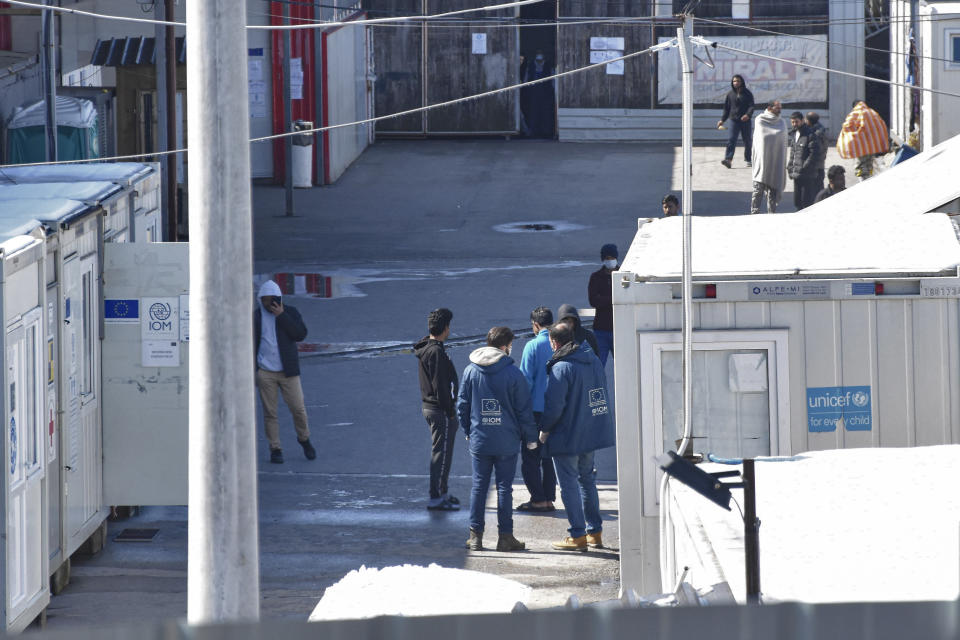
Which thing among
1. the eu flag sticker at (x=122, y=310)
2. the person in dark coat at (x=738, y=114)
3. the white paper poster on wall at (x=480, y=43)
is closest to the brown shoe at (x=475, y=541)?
the eu flag sticker at (x=122, y=310)

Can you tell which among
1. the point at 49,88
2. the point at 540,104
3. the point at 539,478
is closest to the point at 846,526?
the point at 539,478

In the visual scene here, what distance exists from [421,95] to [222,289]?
25817mm

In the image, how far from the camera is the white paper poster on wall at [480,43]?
30219 mm

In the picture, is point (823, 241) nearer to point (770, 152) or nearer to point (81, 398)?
point (81, 398)

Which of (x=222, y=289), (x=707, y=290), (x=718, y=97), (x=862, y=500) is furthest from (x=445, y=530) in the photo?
(x=718, y=97)

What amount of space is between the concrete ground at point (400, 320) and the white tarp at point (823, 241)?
2.23 meters

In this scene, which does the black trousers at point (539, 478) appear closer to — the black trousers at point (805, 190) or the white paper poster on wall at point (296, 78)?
the black trousers at point (805, 190)

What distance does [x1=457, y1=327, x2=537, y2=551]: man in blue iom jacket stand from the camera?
977cm

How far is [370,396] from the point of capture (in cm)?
1412

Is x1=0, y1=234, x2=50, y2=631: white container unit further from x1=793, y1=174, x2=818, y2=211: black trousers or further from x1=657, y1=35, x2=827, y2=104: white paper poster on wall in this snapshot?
x1=657, y1=35, x2=827, y2=104: white paper poster on wall

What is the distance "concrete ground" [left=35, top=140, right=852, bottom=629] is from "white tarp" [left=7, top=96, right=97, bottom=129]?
10.2ft

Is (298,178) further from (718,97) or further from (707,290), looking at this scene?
(707,290)

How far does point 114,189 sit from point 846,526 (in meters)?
6.57

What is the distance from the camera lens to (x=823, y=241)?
9078mm
